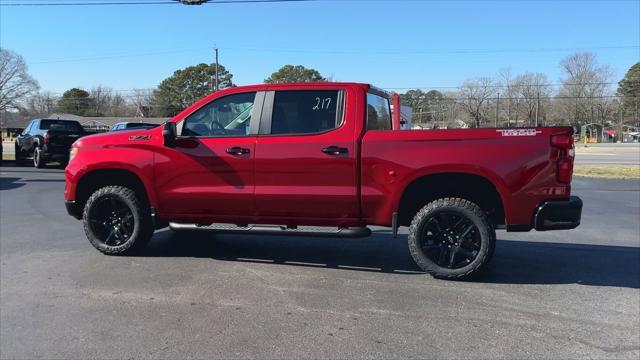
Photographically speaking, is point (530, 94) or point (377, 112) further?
point (530, 94)

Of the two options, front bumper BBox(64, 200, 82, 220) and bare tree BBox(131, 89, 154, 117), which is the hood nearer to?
front bumper BBox(64, 200, 82, 220)

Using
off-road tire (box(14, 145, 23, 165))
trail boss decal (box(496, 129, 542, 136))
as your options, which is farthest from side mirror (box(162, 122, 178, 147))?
off-road tire (box(14, 145, 23, 165))

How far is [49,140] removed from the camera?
18.8m

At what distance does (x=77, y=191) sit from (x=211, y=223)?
1774 mm

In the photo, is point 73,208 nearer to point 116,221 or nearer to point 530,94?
point 116,221

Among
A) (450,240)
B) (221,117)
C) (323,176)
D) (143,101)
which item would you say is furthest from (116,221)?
(143,101)

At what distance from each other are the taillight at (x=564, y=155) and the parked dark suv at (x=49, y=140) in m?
18.1

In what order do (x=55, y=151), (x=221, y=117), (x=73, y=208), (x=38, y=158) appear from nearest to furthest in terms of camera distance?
(x=221, y=117), (x=73, y=208), (x=55, y=151), (x=38, y=158)

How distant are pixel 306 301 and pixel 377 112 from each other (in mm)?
2476

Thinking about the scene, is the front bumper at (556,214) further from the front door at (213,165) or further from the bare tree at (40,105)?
the bare tree at (40,105)

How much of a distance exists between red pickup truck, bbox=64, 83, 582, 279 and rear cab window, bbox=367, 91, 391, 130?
3 centimetres

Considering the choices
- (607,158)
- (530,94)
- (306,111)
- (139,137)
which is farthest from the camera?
(530,94)

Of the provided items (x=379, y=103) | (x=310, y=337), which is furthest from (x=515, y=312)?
(x=379, y=103)

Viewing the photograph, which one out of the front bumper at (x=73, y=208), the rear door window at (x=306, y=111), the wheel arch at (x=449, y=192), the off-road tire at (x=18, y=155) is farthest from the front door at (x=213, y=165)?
the off-road tire at (x=18, y=155)
